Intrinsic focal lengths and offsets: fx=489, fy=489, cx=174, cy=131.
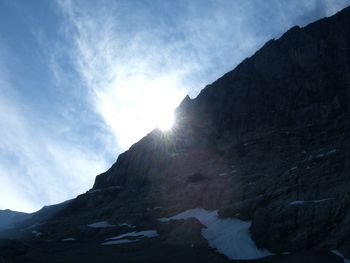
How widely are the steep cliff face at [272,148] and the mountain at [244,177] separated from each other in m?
0.29

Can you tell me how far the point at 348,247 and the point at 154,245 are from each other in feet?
113

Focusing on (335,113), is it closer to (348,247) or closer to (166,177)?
(166,177)

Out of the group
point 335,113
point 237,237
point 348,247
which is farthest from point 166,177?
point 348,247

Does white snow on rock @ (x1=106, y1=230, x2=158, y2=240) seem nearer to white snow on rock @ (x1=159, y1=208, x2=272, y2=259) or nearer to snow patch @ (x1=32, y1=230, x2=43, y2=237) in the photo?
white snow on rock @ (x1=159, y1=208, x2=272, y2=259)

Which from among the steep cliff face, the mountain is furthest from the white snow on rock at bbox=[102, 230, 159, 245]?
the steep cliff face

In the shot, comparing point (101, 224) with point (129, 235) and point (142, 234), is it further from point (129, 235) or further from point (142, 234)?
point (142, 234)

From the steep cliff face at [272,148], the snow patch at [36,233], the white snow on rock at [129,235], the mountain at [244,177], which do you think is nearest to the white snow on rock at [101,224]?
the mountain at [244,177]

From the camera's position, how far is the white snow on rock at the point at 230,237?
67312mm

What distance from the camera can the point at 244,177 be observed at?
Result: 101 m

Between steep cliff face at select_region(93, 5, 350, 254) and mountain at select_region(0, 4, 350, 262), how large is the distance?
29 centimetres

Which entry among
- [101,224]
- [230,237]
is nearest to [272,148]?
[230,237]

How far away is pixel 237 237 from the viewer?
240 ft

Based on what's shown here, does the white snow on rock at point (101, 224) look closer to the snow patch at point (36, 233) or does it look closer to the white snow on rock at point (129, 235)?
the white snow on rock at point (129, 235)

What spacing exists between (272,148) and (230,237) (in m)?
42.0
